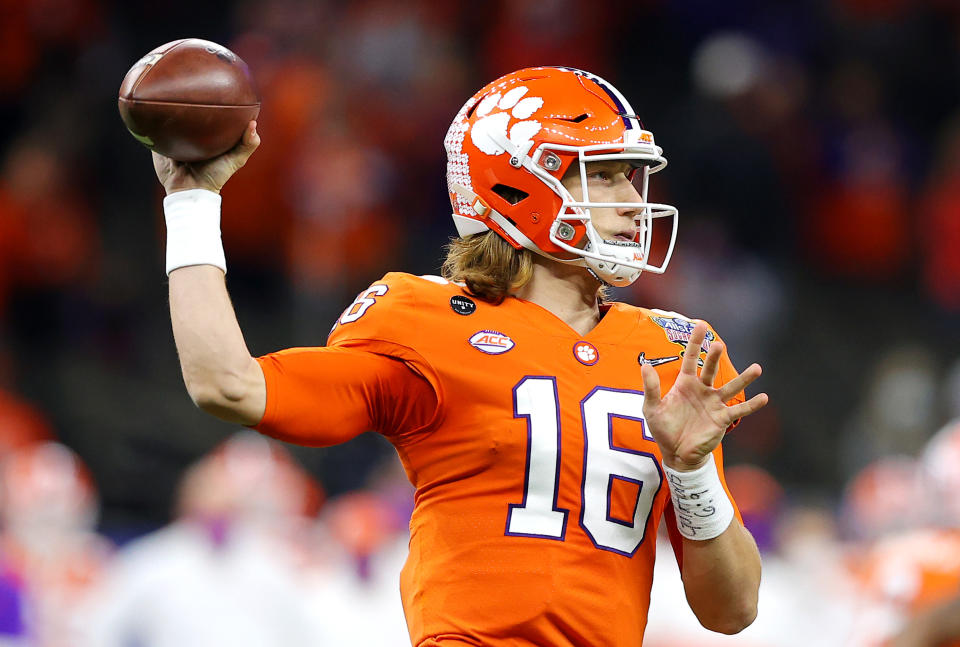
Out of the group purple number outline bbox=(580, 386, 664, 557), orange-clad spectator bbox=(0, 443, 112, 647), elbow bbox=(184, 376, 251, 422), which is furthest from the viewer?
orange-clad spectator bbox=(0, 443, 112, 647)

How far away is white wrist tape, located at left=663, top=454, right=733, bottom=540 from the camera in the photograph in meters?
3.00

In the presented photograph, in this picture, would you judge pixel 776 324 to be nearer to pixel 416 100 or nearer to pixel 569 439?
pixel 416 100

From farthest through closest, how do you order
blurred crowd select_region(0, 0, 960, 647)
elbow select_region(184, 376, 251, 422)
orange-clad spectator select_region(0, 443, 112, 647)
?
blurred crowd select_region(0, 0, 960, 647) < orange-clad spectator select_region(0, 443, 112, 647) < elbow select_region(184, 376, 251, 422)

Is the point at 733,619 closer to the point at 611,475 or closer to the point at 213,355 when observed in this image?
the point at 611,475

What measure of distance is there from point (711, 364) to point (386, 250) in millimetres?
6858

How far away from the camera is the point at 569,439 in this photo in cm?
299

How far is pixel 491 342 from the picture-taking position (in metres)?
3.06

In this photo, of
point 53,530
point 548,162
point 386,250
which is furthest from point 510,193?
point 386,250

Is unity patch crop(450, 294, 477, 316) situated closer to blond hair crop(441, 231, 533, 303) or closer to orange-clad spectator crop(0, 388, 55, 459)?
blond hair crop(441, 231, 533, 303)

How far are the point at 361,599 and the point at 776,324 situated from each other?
3707mm

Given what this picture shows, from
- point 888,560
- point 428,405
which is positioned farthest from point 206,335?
point 888,560

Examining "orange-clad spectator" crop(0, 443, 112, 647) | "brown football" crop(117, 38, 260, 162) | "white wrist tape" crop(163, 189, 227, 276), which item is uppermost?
"brown football" crop(117, 38, 260, 162)

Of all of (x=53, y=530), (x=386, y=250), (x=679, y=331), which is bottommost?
(x=53, y=530)

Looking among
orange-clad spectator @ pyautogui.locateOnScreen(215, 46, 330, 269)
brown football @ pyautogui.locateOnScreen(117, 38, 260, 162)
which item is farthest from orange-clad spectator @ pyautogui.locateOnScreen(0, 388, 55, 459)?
brown football @ pyautogui.locateOnScreen(117, 38, 260, 162)
